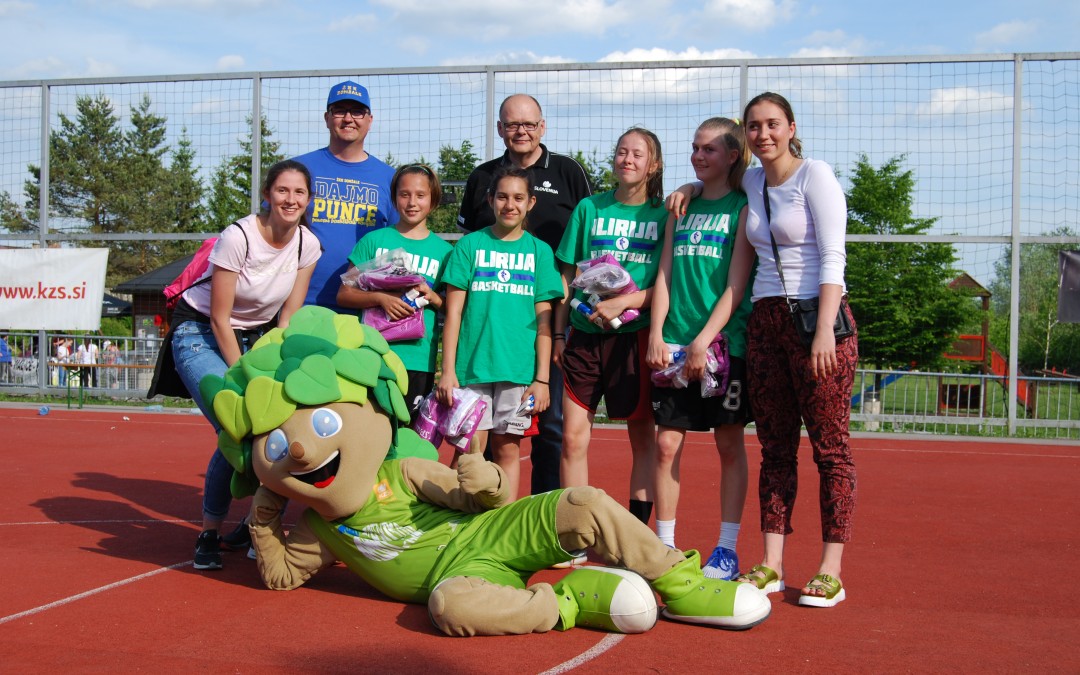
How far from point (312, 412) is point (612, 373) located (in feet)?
5.21

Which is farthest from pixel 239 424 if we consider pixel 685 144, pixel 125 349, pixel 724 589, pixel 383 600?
pixel 125 349

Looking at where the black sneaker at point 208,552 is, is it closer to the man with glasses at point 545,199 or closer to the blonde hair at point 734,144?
the man with glasses at point 545,199

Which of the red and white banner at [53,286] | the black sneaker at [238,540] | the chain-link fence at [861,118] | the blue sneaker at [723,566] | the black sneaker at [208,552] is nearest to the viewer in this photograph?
the blue sneaker at [723,566]

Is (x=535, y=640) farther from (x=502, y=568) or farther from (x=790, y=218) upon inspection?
(x=790, y=218)

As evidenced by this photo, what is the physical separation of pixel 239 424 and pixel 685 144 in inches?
290

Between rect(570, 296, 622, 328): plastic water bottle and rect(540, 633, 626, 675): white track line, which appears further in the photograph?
rect(570, 296, 622, 328): plastic water bottle

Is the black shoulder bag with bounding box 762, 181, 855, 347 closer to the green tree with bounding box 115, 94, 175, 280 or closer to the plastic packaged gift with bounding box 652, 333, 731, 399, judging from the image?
the plastic packaged gift with bounding box 652, 333, 731, 399

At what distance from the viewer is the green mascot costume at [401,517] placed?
12.1ft

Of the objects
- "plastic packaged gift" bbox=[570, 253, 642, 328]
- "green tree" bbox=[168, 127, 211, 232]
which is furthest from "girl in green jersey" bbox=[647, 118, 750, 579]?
"green tree" bbox=[168, 127, 211, 232]

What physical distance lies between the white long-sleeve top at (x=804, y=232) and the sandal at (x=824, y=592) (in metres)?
1.18

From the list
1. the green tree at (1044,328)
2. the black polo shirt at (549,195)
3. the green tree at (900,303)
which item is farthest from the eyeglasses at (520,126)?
the green tree at (1044,328)

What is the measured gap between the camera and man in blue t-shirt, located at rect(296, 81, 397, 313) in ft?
17.9

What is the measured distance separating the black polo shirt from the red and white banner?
8.68m

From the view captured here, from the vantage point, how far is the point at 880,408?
1189 cm
